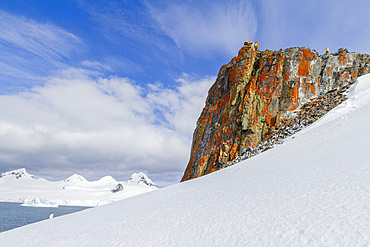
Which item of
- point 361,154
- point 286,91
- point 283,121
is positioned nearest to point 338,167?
point 361,154

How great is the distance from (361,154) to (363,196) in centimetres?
401

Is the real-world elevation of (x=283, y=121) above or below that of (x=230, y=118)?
below

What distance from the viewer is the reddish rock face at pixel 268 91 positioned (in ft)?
97.1

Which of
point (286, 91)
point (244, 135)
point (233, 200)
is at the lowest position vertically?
point (233, 200)

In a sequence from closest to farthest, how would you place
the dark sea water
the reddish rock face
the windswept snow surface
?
1. the windswept snow surface
2. the reddish rock face
3. the dark sea water

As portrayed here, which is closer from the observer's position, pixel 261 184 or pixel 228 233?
pixel 228 233

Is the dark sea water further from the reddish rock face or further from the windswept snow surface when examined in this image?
the windswept snow surface

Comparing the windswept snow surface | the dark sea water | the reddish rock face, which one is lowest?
the dark sea water

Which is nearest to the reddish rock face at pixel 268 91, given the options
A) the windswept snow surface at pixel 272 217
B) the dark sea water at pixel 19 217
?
the windswept snow surface at pixel 272 217

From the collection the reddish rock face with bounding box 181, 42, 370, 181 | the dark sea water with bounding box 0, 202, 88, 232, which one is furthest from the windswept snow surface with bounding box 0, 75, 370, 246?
the dark sea water with bounding box 0, 202, 88, 232

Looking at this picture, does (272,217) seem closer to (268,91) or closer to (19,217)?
(268,91)

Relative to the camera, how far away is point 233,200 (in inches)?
255

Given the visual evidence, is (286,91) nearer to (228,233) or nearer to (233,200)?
(233,200)

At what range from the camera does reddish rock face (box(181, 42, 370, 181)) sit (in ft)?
97.1
